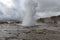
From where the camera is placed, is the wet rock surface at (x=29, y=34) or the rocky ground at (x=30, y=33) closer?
the wet rock surface at (x=29, y=34)

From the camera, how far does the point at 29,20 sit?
96.7m

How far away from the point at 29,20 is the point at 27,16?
3.34m

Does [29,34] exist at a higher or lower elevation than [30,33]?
lower

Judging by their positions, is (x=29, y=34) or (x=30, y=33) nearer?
(x=29, y=34)

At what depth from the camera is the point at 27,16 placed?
326ft

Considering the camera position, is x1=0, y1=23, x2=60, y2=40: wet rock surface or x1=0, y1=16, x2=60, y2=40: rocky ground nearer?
x1=0, y1=23, x2=60, y2=40: wet rock surface
